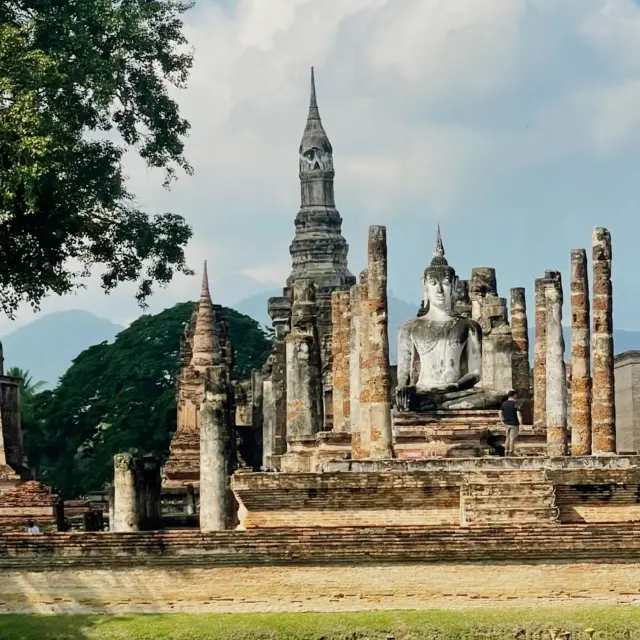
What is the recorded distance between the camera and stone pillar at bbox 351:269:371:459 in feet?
79.8

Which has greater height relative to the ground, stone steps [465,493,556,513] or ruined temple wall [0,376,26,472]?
ruined temple wall [0,376,26,472]

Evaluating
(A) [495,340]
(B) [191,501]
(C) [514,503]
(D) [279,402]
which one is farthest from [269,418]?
(C) [514,503]

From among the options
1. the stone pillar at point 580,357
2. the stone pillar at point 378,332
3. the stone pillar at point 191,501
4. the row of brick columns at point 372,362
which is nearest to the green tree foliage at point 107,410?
the stone pillar at point 191,501

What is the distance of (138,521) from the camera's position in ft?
A: 77.4

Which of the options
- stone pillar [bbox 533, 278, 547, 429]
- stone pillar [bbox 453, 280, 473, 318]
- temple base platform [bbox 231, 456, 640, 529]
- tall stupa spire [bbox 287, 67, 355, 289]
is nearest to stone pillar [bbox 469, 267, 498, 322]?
stone pillar [bbox 453, 280, 473, 318]

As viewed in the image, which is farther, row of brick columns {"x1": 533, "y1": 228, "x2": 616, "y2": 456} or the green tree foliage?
the green tree foliage

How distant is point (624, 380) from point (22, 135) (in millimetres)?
19391

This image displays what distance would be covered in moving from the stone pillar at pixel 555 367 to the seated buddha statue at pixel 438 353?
0.93 meters

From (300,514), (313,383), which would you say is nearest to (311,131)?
(313,383)

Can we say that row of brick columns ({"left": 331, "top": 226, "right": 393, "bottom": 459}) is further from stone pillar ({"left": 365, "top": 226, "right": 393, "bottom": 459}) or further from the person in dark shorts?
the person in dark shorts

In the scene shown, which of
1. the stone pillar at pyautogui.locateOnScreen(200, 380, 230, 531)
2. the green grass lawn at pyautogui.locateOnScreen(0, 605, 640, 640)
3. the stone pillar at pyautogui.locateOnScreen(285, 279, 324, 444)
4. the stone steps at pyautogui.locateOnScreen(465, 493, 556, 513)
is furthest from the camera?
the stone pillar at pyautogui.locateOnScreen(285, 279, 324, 444)

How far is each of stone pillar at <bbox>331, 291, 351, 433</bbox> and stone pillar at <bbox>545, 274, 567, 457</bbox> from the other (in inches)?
156

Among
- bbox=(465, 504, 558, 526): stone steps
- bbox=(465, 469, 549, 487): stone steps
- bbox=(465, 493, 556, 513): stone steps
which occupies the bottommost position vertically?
bbox=(465, 504, 558, 526): stone steps

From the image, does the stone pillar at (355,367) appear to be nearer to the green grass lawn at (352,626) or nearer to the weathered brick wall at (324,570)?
the weathered brick wall at (324,570)
